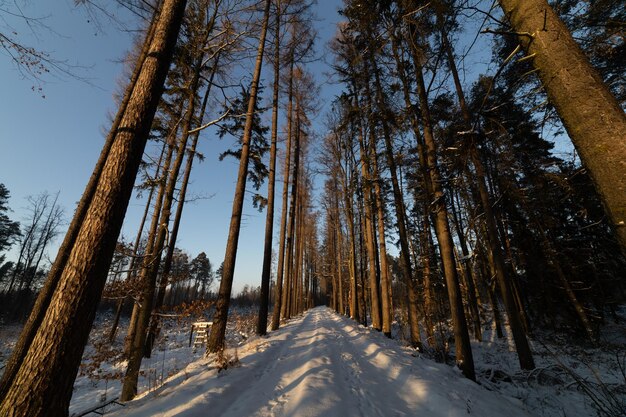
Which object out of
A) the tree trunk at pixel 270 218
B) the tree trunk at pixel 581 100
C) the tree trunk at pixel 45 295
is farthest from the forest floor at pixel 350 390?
the tree trunk at pixel 270 218

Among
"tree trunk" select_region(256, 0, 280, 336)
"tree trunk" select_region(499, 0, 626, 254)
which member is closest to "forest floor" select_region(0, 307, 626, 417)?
"tree trunk" select_region(499, 0, 626, 254)

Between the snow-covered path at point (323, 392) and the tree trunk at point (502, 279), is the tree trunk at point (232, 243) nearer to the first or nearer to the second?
the snow-covered path at point (323, 392)

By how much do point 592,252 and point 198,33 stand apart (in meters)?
17.7

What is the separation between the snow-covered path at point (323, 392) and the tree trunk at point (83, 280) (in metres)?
1.48

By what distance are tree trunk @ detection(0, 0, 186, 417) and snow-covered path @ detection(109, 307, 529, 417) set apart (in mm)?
1479

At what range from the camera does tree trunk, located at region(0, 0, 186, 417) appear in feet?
7.20

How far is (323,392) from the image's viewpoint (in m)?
3.85

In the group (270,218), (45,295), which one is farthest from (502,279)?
(45,295)

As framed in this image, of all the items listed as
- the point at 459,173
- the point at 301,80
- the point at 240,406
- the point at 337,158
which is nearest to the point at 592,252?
the point at 459,173

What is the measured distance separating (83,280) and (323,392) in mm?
3463

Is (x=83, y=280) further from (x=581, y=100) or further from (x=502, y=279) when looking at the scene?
(x=502, y=279)

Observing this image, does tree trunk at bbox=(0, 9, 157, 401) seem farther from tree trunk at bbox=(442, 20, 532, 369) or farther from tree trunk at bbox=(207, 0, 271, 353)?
tree trunk at bbox=(442, 20, 532, 369)

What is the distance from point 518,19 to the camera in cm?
262

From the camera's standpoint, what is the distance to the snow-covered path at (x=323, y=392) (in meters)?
3.42
